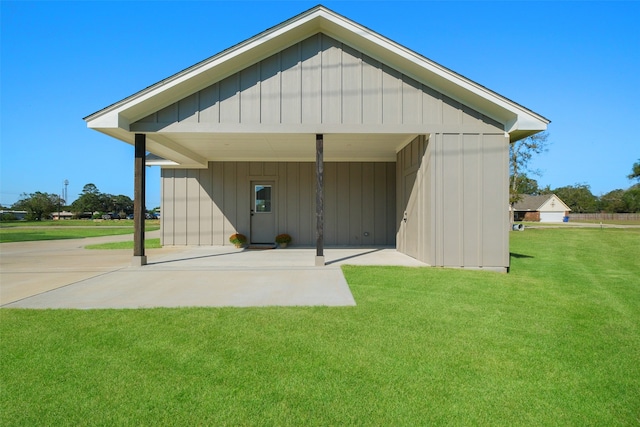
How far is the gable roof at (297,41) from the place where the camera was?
6688mm

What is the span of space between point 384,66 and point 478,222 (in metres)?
3.97

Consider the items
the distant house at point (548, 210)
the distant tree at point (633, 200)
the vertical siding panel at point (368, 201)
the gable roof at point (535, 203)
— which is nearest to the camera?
the vertical siding panel at point (368, 201)

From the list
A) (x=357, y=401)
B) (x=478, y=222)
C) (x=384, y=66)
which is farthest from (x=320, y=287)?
(x=384, y=66)

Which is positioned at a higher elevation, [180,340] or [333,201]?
[333,201]

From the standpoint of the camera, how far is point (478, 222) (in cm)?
731

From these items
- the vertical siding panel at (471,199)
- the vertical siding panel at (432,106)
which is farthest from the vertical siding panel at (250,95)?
the vertical siding panel at (471,199)

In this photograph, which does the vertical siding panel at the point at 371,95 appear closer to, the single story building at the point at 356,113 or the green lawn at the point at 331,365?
the single story building at the point at 356,113

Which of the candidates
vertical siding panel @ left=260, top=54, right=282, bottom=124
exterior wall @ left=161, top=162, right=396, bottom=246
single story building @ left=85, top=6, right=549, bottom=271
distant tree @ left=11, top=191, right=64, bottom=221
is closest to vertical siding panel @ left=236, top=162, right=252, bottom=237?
exterior wall @ left=161, top=162, right=396, bottom=246

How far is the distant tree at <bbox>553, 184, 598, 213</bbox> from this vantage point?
74256 mm

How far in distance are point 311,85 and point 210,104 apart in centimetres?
221

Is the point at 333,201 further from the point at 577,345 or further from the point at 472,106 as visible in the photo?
the point at 577,345

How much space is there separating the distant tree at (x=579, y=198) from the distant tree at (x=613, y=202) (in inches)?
57.8

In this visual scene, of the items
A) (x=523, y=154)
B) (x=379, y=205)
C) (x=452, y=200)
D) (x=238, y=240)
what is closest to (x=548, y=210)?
(x=523, y=154)

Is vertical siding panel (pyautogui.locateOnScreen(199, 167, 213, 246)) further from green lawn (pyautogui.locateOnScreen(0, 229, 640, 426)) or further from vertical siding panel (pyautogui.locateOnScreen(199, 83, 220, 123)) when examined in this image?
green lawn (pyautogui.locateOnScreen(0, 229, 640, 426))
